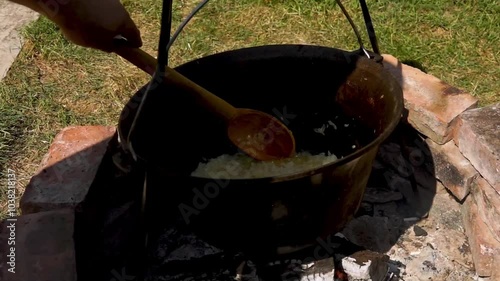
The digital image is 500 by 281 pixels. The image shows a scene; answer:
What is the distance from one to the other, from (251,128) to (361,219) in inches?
21.5

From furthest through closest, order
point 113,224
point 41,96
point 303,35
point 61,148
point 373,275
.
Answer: point 303,35 < point 41,96 < point 61,148 < point 113,224 < point 373,275

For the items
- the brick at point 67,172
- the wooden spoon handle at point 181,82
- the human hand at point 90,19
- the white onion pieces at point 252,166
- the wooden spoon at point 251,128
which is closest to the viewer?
the human hand at point 90,19

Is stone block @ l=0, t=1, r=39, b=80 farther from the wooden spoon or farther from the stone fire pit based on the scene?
the wooden spoon

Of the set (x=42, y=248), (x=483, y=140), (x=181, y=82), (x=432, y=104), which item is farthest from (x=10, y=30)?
(x=483, y=140)

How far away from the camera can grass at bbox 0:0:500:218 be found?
2.88 meters

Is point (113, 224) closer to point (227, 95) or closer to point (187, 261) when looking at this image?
point (187, 261)

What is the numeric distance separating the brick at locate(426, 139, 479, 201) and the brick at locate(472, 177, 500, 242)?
0.04 metres

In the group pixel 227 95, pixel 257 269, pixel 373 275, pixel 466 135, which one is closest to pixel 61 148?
pixel 227 95

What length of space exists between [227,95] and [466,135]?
31.3 inches

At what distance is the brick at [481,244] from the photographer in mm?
2049

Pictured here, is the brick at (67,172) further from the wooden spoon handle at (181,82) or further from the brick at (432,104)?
the brick at (432,104)

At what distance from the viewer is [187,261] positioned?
79.7 inches

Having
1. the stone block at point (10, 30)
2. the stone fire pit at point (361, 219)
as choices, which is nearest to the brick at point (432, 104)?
the stone fire pit at point (361, 219)

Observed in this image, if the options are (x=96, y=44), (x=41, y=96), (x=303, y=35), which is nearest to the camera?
(x=96, y=44)
